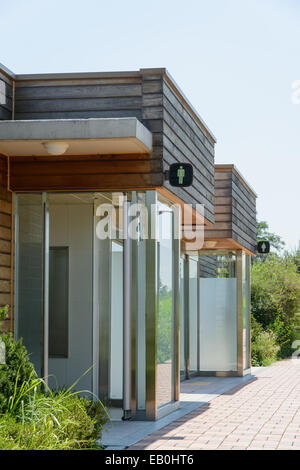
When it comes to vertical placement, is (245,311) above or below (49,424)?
above

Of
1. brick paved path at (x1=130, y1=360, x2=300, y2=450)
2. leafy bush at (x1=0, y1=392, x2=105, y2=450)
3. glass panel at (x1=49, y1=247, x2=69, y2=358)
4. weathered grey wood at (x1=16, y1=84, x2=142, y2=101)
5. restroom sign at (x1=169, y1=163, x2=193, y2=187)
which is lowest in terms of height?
brick paved path at (x1=130, y1=360, x2=300, y2=450)

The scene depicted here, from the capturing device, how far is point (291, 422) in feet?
27.8

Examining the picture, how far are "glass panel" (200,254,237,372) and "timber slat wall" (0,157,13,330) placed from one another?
7101 millimetres

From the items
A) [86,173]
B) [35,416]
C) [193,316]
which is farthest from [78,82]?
[193,316]

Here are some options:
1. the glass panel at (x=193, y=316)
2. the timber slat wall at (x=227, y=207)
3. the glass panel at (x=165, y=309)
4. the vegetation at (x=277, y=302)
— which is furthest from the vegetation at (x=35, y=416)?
the vegetation at (x=277, y=302)

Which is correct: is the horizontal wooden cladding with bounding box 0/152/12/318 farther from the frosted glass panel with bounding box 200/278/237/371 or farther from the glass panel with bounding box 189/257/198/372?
the frosted glass panel with bounding box 200/278/237/371

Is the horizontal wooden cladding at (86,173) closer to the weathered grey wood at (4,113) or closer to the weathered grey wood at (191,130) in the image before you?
the weathered grey wood at (4,113)

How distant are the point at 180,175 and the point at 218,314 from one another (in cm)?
702

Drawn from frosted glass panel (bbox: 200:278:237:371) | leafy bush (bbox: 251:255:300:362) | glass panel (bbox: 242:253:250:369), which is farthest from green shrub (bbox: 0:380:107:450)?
leafy bush (bbox: 251:255:300:362)

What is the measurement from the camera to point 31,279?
28.2 feet

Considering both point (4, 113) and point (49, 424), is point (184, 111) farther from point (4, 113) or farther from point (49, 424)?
point (49, 424)

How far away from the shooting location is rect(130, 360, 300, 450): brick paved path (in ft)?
22.9
